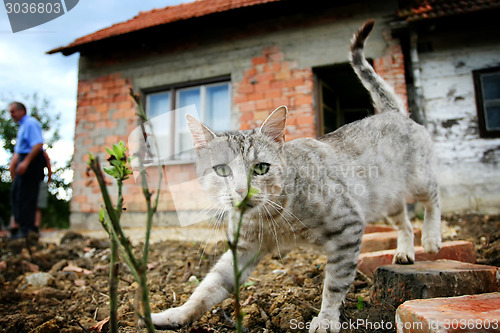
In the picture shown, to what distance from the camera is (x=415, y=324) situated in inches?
44.6

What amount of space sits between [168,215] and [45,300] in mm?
3960

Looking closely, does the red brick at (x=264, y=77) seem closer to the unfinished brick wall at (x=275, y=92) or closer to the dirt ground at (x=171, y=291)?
the unfinished brick wall at (x=275, y=92)

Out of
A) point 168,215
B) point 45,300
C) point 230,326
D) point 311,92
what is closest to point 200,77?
point 311,92

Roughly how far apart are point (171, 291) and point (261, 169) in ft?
3.80

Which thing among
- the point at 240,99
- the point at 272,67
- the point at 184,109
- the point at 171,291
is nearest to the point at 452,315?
the point at 171,291

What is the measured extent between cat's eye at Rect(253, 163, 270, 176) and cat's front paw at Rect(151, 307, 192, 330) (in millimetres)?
785

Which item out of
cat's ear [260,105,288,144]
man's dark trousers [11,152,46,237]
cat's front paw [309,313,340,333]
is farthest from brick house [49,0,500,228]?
cat's front paw [309,313,340,333]

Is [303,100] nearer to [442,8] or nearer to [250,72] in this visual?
[250,72]

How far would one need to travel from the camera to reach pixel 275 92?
18.7 feet

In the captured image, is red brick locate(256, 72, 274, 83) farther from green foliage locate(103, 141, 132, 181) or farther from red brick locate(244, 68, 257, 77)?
green foliage locate(103, 141, 132, 181)

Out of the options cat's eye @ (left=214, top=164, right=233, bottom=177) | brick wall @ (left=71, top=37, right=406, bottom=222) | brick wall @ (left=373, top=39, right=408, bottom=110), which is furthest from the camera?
brick wall @ (left=71, top=37, right=406, bottom=222)

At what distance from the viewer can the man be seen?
4.67m

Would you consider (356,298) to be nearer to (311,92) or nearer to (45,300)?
(45,300)

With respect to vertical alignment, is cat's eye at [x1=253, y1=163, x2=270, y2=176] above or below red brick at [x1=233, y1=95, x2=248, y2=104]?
below
